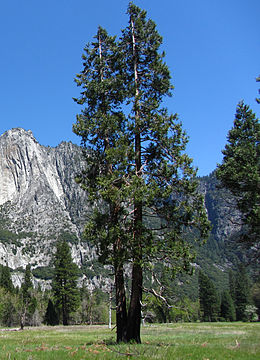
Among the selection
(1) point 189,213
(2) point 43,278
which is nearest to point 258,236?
(1) point 189,213

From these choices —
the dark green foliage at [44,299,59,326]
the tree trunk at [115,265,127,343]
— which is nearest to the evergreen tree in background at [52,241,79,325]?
the dark green foliage at [44,299,59,326]

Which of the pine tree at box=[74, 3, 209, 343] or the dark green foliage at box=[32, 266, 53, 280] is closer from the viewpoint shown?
the pine tree at box=[74, 3, 209, 343]

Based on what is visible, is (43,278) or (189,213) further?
(43,278)

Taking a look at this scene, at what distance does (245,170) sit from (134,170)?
11.0 meters

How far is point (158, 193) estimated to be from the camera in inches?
437

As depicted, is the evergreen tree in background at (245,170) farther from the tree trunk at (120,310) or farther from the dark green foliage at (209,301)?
the dark green foliage at (209,301)

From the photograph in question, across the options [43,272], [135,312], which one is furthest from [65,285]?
[43,272]

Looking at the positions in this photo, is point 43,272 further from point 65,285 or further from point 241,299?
point 65,285

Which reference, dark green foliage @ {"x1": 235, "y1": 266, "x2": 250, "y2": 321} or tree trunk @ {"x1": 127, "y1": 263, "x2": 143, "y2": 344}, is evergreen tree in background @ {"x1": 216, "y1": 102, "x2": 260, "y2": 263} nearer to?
tree trunk @ {"x1": 127, "y1": 263, "x2": 143, "y2": 344}

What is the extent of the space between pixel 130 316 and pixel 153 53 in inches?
448

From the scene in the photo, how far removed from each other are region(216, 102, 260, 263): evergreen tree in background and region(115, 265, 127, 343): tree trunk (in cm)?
1060

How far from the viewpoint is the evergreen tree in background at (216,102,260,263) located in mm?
19641

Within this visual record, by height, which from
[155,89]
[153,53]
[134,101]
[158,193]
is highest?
[153,53]

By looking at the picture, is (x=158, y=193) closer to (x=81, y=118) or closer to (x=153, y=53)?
(x=81, y=118)
